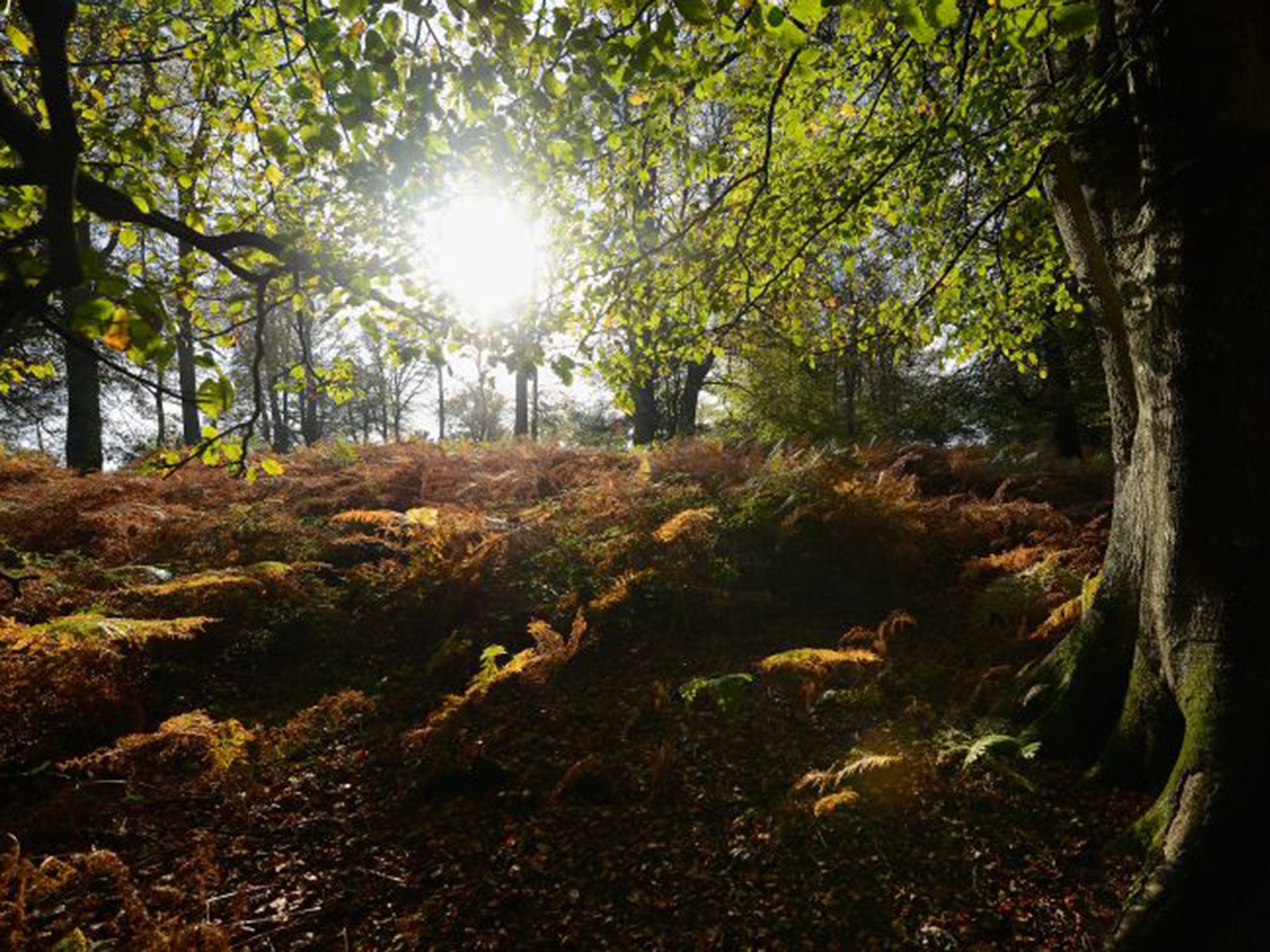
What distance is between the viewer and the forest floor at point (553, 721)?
2928 millimetres

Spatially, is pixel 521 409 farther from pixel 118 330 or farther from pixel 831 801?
pixel 118 330

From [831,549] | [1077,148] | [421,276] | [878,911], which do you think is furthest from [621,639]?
Result: [1077,148]

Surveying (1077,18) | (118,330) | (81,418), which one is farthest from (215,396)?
(81,418)

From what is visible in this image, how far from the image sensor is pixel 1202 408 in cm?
264

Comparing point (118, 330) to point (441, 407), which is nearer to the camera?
point (118, 330)

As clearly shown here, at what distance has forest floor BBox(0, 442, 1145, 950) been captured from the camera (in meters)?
2.93

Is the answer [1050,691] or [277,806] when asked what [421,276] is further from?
[1050,691]

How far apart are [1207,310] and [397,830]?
185 inches

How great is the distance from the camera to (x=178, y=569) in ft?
19.7

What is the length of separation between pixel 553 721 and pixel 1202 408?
4.17 meters

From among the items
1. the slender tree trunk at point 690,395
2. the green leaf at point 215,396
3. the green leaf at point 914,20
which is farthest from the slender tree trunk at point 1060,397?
the green leaf at point 215,396

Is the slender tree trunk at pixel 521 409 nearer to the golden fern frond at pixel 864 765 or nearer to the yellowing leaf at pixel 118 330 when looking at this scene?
the golden fern frond at pixel 864 765

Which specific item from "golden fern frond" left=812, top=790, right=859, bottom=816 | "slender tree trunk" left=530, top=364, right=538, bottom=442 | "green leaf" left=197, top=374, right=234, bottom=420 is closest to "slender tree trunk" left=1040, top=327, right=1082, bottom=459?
"golden fern frond" left=812, top=790, right=859, bottom=816

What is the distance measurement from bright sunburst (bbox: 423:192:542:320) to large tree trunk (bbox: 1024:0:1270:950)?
3.17m
